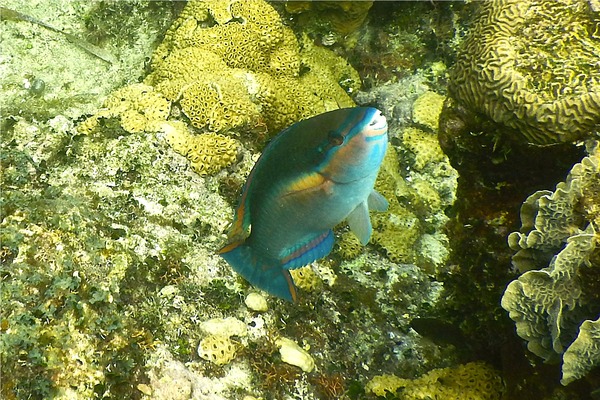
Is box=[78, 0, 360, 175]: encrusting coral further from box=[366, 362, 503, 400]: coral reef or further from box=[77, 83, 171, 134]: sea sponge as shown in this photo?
box=[366, 362, 503, 400]: coral reef

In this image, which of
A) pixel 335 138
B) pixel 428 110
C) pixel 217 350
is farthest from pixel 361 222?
pixel 428 110

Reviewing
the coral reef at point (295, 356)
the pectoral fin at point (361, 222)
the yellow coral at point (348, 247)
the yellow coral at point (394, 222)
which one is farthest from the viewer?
the yellow coral at point (394, 222)

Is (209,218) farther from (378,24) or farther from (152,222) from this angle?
(378,24)

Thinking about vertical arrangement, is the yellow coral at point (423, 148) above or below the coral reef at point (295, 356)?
above

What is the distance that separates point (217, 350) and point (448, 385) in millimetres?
1439

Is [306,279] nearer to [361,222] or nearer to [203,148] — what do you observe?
Result: [203,148]

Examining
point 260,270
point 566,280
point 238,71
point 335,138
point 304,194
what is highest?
point 335,138

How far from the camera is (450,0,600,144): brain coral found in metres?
2.29

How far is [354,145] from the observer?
59.2 inches

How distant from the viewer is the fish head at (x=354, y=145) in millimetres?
1483

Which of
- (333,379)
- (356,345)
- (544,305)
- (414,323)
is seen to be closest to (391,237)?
(414,323)

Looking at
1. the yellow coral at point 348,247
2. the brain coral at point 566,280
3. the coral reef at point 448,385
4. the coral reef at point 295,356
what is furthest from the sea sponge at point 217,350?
the brain coral at point 566,280

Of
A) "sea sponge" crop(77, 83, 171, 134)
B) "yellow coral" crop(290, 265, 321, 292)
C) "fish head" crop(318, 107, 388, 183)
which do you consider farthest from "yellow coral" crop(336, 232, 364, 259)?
"fish head" crop(318, 107, 388, 183)

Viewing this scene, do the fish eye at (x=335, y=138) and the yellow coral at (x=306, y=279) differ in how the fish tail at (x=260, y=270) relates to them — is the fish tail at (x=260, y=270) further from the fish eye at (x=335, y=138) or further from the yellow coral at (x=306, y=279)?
the yellow coral at (x=306, y=279)
